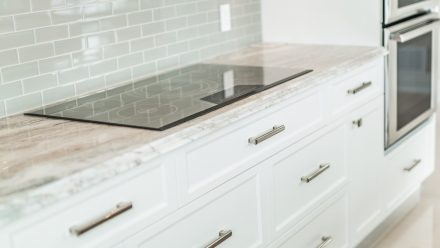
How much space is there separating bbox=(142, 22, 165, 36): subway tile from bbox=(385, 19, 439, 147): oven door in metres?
0.98

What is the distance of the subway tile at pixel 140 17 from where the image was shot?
8.20 feet

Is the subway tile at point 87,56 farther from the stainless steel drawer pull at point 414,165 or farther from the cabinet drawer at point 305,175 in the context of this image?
the stainless steel drawer pull at point 414,165

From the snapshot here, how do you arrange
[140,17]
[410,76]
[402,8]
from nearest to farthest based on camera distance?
[140,17]
[402,8]
[410,76]

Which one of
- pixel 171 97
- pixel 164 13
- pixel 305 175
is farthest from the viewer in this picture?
pixel 164 13

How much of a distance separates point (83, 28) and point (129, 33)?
24 cm

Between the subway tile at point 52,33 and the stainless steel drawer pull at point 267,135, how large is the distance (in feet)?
2.35

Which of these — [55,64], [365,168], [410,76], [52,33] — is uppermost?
[52,33]

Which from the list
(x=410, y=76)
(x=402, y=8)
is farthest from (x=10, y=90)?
(x=410, y=76)

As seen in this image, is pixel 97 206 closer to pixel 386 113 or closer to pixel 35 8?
pixel 35 8

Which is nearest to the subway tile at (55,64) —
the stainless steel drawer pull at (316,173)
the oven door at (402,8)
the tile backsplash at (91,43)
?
the tile backsplash at (91,43)

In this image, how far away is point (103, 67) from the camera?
7.88ft

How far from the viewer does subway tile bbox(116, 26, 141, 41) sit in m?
2.46

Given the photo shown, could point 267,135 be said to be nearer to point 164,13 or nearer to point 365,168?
point 164,13

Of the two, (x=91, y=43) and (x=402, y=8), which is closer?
(x=91, y=43)
